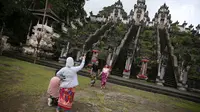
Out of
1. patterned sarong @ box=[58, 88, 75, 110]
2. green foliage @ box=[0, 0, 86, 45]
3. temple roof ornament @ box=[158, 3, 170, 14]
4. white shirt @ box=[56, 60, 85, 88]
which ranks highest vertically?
temple roof ornament @ box=[158, 3, 170, 14]

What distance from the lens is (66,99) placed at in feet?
14.4

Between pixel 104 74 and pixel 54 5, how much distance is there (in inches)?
791

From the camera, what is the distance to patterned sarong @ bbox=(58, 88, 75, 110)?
14.3ft

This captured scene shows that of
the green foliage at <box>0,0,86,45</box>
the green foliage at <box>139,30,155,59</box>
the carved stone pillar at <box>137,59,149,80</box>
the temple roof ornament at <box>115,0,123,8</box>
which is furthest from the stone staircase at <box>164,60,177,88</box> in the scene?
the temple roof ornament at <box>115,0,123,8</box>

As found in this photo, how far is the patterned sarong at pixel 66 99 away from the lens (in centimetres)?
436

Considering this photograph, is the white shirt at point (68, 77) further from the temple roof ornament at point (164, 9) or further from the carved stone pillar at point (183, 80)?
the temple roof ornament at point (164, 9)

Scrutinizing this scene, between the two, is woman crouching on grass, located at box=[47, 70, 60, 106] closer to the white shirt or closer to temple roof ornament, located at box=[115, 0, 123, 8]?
the white shirt

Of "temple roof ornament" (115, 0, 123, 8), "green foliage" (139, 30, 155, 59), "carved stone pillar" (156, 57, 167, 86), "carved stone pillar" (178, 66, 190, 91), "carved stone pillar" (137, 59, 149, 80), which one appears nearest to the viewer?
"carved stone pillar" (178, 66, 190, 91)

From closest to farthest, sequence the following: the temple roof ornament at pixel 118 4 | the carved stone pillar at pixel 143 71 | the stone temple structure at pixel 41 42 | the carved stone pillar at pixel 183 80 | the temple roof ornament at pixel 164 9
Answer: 1. the carved stone pillar at pixel 183 80
2. the carved stone pillar at pixel 143 71
3. the stone temple structure at pixel 41 42
4. the temple roof ornament at pixel 164 9
5. the temple roof ornament at pixel 118 4

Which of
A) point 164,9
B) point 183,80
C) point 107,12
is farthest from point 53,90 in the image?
point 107,12

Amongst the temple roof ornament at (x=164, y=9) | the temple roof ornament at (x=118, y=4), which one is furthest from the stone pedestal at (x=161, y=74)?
the temple roof ornament at (x=118, y=4)

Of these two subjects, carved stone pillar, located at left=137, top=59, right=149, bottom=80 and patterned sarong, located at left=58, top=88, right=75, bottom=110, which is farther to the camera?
carved stone pillar, located at left=137, top=59, right=149, bottom=80

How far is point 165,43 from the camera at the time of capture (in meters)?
26.3

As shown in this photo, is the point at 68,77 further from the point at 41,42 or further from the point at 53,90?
the point at 41,42
